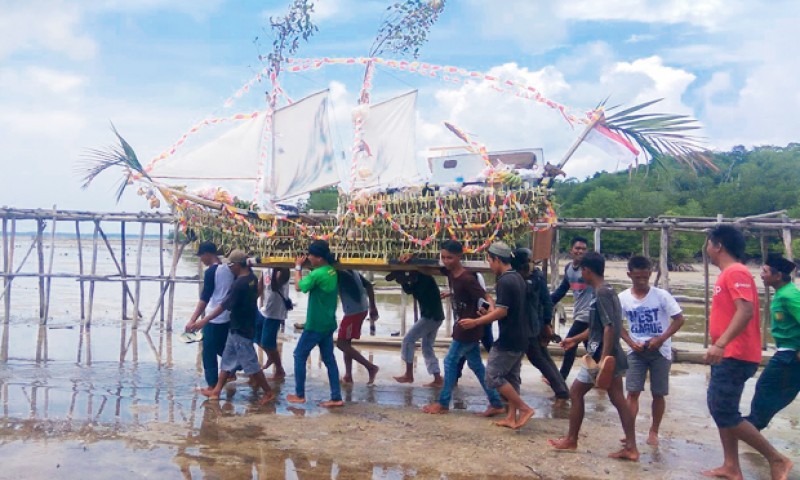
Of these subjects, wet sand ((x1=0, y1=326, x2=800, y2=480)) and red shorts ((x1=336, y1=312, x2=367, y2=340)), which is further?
red shorts ((x1=336, y1=312, x2=367, y2=340))

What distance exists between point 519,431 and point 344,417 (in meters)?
1.66

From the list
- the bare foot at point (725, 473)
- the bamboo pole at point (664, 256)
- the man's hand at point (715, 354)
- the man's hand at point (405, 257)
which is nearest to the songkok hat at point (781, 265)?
the man's hand at point (715, 354)

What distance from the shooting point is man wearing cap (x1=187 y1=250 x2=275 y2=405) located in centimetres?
728

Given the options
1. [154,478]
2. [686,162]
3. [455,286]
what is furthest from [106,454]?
[686,162]

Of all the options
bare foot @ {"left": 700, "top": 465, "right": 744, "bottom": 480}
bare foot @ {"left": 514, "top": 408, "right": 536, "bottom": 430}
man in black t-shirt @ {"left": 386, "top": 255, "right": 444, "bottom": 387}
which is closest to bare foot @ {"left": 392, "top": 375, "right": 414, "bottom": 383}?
man in black t-shirt @ {"left": 386, "top": 255, "right": 444, "bottom": 387}

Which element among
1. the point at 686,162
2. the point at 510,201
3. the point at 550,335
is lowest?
the point at 550,335

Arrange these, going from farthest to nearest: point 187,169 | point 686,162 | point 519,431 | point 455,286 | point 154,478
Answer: point 187,169 → point 686,162 → point 455,286 → point 519,431 → point 154,478

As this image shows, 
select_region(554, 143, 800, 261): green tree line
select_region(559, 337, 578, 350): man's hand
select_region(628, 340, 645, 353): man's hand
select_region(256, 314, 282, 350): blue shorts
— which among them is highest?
select_region(554, 143, 800, 261): green tree line

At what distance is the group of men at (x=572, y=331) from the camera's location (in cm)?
500

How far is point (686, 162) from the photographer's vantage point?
24.8 feet

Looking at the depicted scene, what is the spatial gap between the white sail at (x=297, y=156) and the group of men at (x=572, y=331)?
229 cm

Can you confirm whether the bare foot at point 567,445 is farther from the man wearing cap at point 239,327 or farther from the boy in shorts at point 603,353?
the man wearing cap at point 239,327

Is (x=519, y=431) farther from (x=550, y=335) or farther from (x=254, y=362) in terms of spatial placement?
(x=254, y=362)

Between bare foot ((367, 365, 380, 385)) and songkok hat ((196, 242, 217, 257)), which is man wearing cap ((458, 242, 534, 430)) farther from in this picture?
songkok hat ((196, 242, 217, 257))
